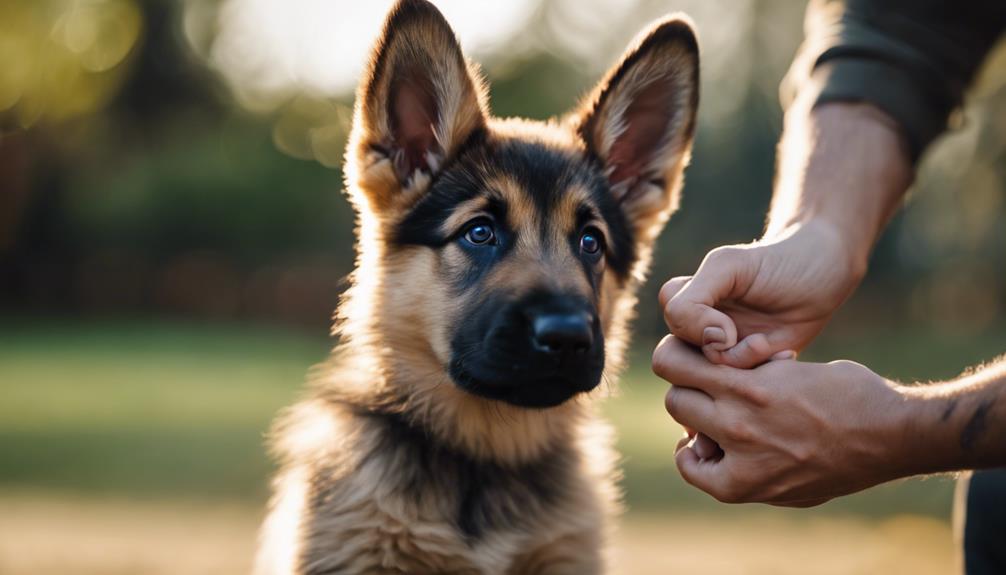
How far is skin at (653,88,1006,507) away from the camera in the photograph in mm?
2574

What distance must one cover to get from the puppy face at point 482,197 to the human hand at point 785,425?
21.0 inches

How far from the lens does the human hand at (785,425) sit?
2.63 meters

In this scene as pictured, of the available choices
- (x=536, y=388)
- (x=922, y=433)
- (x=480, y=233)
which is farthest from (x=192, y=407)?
(x=922, y=433)

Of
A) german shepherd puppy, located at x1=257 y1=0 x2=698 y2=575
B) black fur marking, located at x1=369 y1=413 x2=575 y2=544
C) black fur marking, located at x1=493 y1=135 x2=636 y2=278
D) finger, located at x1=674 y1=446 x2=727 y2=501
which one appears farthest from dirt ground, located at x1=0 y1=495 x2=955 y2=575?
black fur marking, located at x1=493 y1=135 x2=636 y2=278

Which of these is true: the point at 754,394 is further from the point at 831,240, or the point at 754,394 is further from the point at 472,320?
the point at 472,320

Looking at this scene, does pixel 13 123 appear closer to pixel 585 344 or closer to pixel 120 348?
pixel 120 348

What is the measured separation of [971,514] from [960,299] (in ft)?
81.9

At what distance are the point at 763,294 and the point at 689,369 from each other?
15.3 inches

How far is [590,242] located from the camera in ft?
13.2

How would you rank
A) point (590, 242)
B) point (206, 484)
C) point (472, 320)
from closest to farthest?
point (472, 320)
point (590, 242)
point (206, 484)

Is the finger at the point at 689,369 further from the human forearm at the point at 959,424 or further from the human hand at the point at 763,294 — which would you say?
the human forearm at the point at 959,424

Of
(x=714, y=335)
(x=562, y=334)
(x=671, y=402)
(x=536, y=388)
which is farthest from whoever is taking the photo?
(x=536, y=388)

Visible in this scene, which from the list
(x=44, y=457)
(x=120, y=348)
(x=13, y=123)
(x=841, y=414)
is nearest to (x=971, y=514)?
(x=841, y=414)

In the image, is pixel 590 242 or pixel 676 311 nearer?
pixel 676 311
